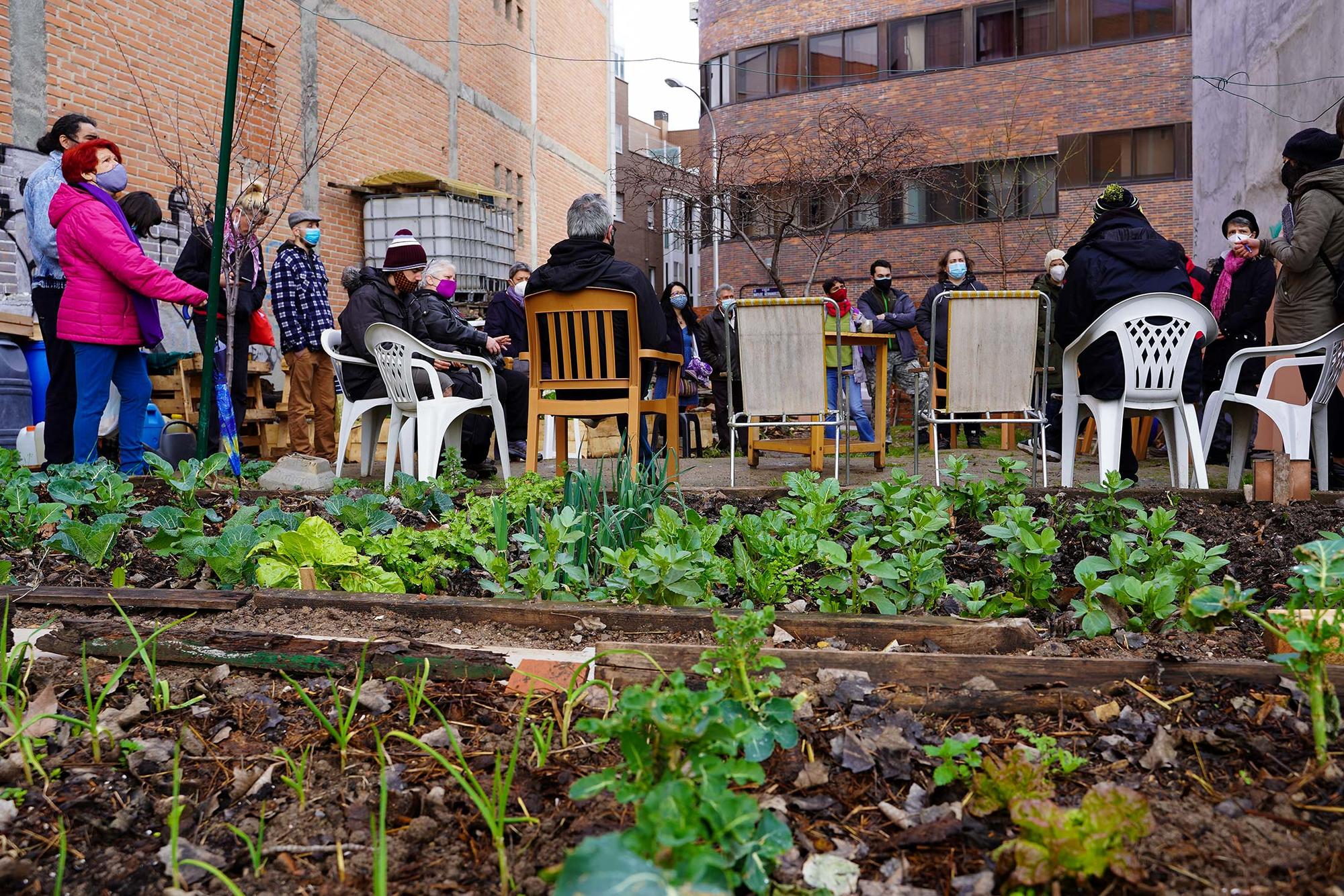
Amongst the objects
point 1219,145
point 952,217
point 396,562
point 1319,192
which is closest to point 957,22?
point 952,217

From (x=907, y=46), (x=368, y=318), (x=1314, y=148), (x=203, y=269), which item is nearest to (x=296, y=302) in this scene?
(x=203, y=269)

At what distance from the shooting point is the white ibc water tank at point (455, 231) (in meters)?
14.2

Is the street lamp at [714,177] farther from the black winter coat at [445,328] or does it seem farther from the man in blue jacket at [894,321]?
the black winter coat at [445,328]

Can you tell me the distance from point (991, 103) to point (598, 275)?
22644 mm

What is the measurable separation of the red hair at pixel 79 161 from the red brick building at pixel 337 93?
1965 mm

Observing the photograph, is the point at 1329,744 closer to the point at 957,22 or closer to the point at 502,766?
the point at 502,766

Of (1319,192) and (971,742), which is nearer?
(971,742)

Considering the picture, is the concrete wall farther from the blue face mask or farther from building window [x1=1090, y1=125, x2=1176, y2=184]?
building window [x1=1090, y1=125, x2=1176, y2=184]

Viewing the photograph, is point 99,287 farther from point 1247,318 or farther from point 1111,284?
point 1247,318

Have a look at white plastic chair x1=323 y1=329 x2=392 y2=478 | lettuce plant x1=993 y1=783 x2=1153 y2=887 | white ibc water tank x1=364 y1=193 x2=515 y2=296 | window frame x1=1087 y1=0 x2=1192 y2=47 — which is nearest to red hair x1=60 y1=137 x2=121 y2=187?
white plastic chair x1=323 y1=329 x2=392 y2=478

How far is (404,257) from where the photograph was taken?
659 centimetres

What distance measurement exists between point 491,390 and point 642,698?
16.4 ft

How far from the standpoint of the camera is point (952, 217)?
25953 millimetres

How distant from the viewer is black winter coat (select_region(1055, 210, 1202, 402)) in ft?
16.2
